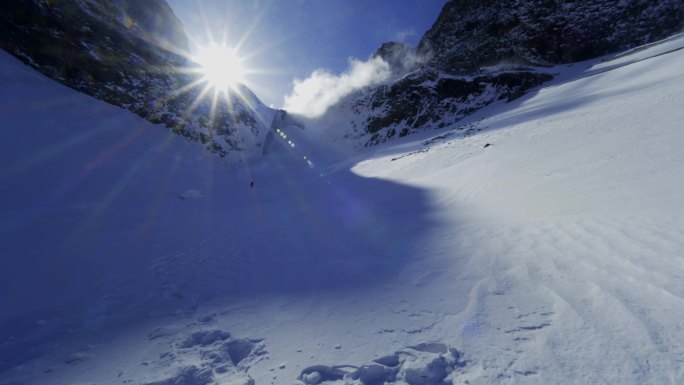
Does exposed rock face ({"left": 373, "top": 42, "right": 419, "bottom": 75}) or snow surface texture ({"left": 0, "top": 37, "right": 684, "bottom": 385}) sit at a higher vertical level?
exposed rock face ({"left": 373, "top": 42, "right": 419, "bottom": 75})

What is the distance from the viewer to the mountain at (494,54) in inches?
1302

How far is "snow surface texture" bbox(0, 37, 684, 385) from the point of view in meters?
2.31

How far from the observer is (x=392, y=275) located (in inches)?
155

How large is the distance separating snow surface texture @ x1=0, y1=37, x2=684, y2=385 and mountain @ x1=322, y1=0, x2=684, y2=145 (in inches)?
1060

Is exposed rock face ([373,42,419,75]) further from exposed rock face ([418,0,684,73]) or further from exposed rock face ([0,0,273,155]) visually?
exposed rock face ([0,0,273,155])

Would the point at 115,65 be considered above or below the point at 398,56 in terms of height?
below

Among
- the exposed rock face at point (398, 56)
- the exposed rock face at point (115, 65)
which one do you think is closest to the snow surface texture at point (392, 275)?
the exposed rock face at point (115, 65)

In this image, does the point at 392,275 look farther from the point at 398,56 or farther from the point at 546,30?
the point at 398,56

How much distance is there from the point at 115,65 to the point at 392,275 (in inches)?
879

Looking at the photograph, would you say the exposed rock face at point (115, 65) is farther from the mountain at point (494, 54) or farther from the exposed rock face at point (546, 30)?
the exposed rock face at point (546, 30)

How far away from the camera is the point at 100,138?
44.3 feet

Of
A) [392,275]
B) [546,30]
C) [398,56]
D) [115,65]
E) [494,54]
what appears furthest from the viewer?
[398,56]

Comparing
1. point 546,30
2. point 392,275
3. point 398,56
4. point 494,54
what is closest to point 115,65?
point 392,275

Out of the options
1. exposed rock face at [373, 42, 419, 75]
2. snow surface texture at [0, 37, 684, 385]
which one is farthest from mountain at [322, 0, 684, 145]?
snow surface texture at [0, 37, 684, 385]
